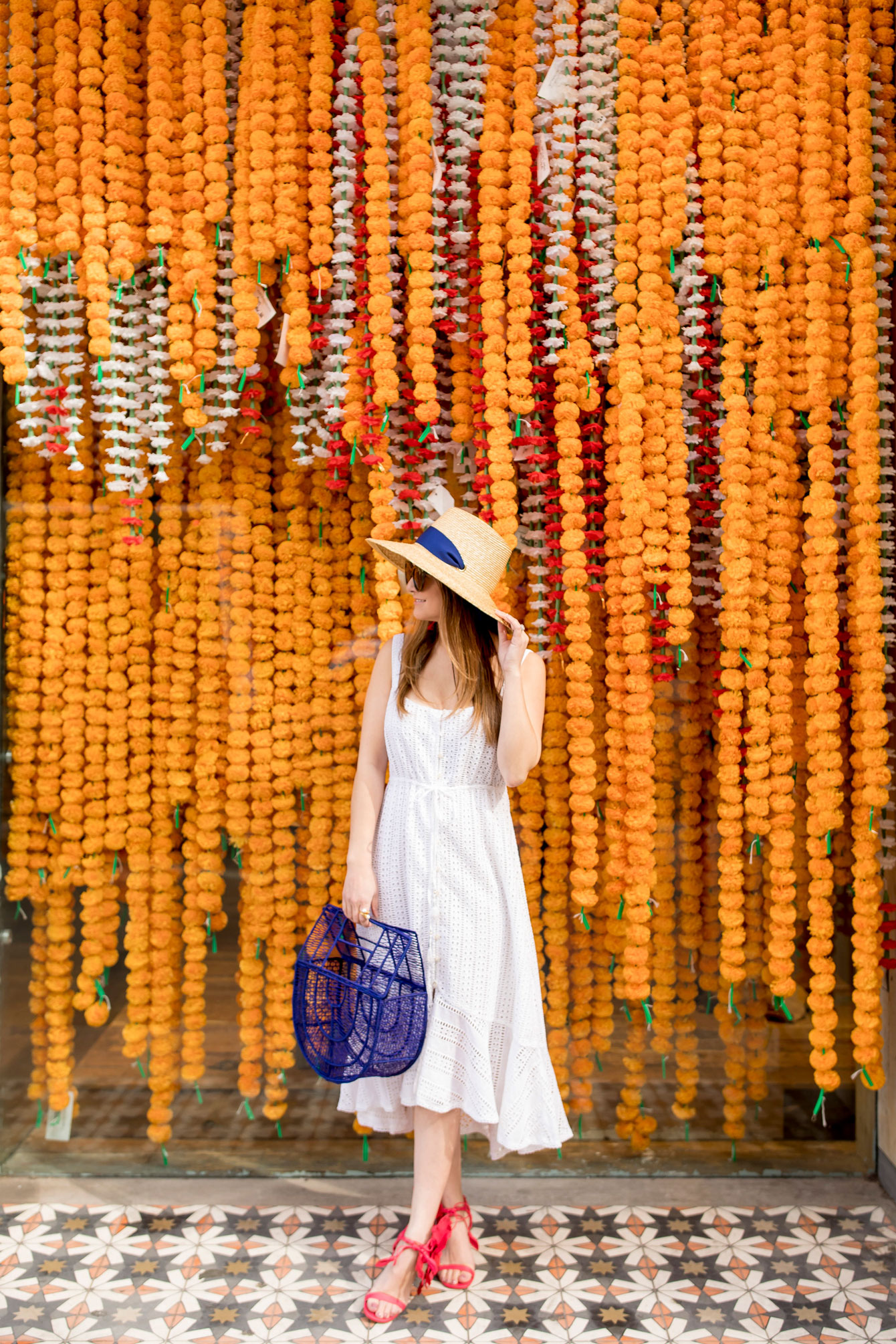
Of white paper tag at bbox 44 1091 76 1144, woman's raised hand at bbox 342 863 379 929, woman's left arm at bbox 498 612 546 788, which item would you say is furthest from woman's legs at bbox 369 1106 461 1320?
white paper tag at bbox 44 1091 76 1144

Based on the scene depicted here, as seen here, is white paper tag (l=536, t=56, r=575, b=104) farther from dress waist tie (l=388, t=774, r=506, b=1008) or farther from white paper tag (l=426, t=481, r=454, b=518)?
dress waist tie (l=388, t=774, r=506, b=1008)

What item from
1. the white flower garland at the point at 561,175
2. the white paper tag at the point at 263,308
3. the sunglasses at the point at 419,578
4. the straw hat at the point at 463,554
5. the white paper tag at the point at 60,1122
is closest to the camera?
the straw hat at the point at 463,554

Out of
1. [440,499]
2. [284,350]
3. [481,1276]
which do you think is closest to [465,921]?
[481,1276]

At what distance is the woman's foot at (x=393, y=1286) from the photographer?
2125 millimetres

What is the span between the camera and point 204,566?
271 cm

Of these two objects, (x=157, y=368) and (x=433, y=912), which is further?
(x=157, y=368)

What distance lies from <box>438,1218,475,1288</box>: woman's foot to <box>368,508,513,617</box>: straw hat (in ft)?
4.84

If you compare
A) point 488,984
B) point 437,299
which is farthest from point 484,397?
point 488,984

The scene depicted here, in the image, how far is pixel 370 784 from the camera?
2318 millimetres

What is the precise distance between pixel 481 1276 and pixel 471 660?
4.87ft

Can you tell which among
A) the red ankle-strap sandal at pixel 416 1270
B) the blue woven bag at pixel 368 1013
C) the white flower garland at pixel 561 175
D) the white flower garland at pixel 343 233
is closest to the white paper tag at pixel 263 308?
the white flower garland at pixel 343 233

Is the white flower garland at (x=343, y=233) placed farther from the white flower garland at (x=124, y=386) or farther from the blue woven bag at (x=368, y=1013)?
the blue woven bag at (x=368, y=1013)

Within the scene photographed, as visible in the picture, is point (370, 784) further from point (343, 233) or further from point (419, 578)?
point (343, 233)

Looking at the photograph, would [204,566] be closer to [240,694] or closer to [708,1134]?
[240,694]
